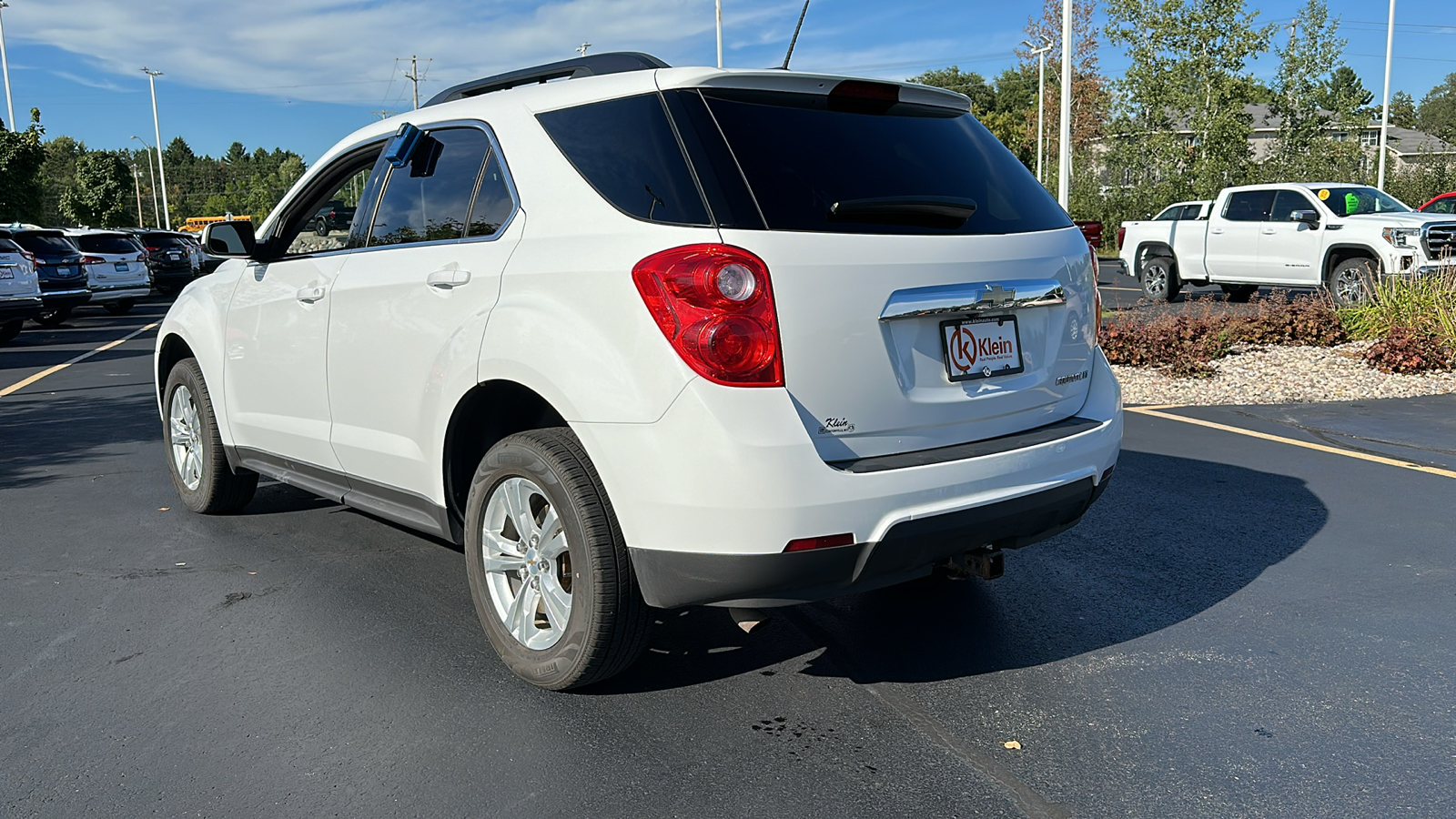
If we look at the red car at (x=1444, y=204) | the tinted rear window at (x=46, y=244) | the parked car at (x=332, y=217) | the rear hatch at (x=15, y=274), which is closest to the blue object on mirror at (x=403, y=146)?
the parked car at (x=332, y=217)

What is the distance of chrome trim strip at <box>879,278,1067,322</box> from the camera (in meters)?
→ 3.17

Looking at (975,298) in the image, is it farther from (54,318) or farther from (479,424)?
(54,318)

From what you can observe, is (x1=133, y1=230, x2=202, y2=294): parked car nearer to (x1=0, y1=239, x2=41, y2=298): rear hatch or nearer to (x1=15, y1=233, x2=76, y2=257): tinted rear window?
(x1=15, y1=233, x2=76, y2=257): tinted rear window

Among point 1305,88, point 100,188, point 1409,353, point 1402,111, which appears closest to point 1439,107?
point 1402,111

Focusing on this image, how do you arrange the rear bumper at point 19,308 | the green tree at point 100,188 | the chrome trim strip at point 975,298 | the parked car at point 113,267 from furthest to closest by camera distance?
1. the green tree at point 100,188
2. the parked car at point 113,267
3. the rear bumper at point 19,308
4. the chrome trim strip at point 975,298

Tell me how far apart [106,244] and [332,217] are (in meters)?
21.5

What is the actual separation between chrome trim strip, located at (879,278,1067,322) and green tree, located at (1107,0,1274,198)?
30.2 m

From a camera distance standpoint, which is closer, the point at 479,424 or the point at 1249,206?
the point at 479,424

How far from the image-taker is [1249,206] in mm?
18297

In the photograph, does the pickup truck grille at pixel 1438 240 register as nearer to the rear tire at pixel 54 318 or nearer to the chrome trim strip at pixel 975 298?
the chrome trim strip at pixel 975 298

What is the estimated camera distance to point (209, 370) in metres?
5.41

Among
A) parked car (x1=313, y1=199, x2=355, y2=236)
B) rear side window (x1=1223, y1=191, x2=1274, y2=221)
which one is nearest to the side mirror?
parked car (x1=313, y1=199, x2=355, y2=236)

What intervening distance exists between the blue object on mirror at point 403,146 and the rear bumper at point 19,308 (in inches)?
556

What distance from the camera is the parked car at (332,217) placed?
4742 millimetres
